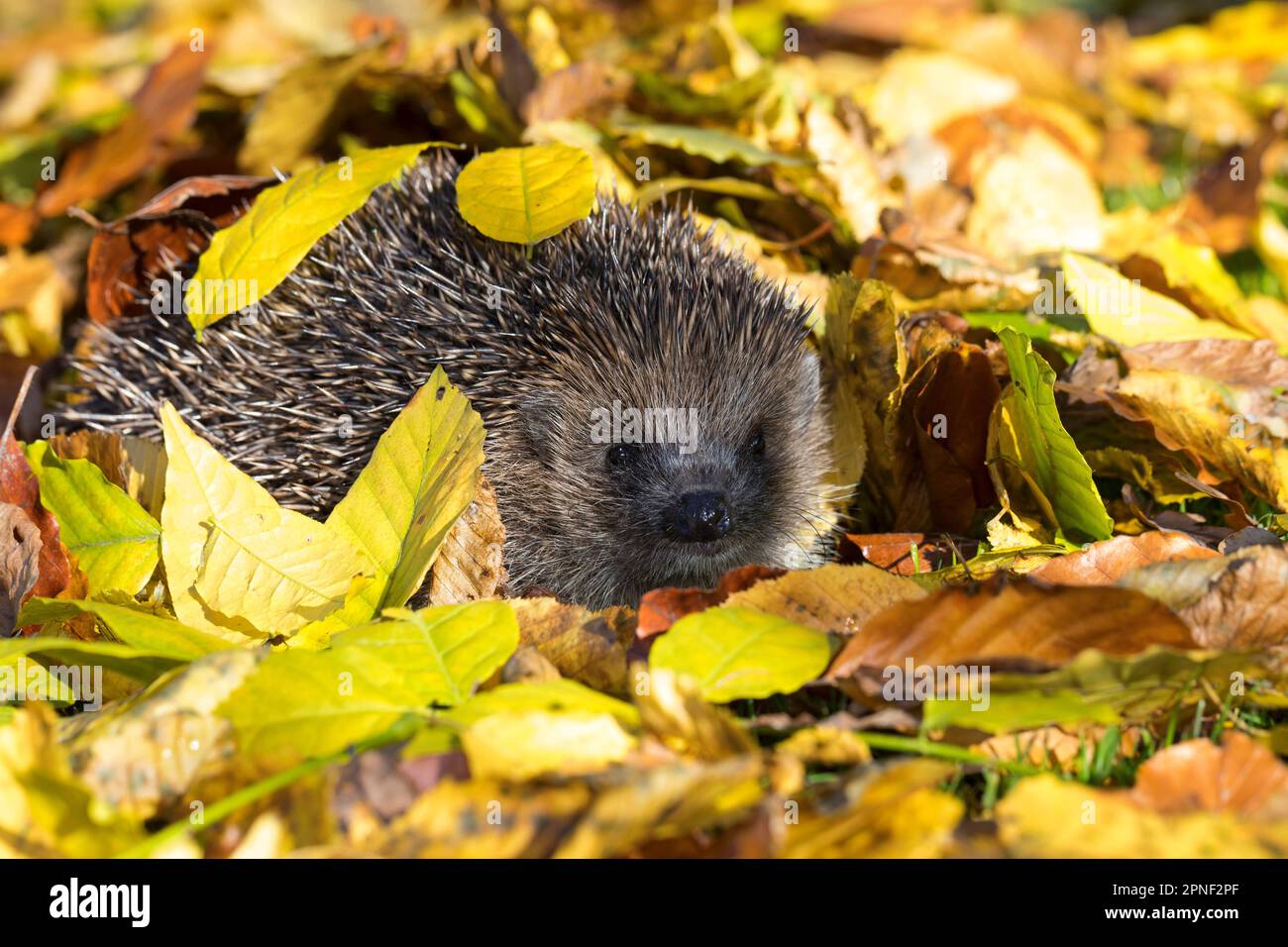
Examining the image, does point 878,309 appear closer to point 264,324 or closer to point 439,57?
point 264,324

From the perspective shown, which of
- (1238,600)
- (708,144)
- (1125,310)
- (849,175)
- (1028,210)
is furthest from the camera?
(1028,210)

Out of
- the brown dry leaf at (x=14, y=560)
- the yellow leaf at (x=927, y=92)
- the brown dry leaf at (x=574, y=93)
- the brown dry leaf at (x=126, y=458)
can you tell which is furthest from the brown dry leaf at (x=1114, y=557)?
the yellow leaf at (x=927, y=92)

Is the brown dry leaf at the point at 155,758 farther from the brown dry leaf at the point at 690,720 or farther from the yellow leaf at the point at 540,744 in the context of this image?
the brown dry leaf at the point at 690,720

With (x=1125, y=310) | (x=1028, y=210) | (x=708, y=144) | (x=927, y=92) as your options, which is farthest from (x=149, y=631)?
(x=927, y=92)

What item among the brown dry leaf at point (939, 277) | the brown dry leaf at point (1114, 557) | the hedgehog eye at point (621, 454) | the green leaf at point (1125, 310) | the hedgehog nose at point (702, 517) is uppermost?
the brown dry leaf at point (939, 277)

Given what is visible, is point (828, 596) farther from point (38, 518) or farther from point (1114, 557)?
point (38, 518)

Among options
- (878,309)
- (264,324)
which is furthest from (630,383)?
(264,324)
